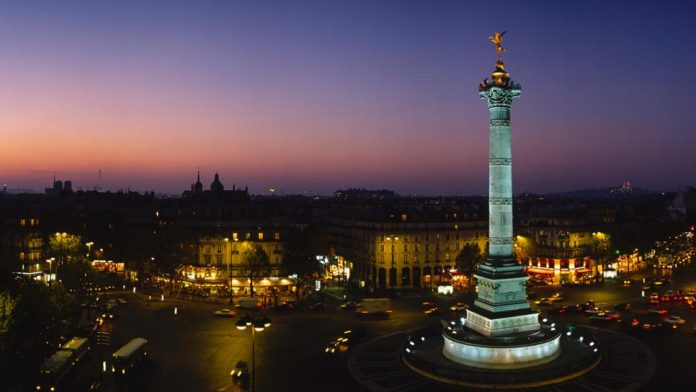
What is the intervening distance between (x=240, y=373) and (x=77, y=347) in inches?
554

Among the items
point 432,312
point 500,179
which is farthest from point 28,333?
point 432,312

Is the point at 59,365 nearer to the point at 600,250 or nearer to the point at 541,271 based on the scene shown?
the point at 541,271

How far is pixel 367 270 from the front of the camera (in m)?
98.7

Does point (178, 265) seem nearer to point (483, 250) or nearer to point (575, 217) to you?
point (483, 250)

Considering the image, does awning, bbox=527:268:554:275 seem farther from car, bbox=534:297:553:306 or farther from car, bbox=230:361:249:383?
car, bbox=230:361:249:383

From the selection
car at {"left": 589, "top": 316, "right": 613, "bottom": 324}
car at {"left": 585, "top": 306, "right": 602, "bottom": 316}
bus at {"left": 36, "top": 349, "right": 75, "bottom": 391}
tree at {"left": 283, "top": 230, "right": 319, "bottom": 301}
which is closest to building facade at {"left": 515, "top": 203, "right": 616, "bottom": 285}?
car at {"left": 585, "top": 306, "right": 602, "bottom": 316}

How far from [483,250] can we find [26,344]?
7622cm

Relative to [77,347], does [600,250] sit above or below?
above

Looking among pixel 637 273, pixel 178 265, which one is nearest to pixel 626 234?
pixel 637 273

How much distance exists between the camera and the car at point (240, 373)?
144ft

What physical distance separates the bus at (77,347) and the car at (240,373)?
12.7m

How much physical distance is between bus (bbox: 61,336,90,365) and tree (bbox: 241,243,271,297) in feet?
115

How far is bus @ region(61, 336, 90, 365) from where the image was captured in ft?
153

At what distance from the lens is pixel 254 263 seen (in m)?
85.4
